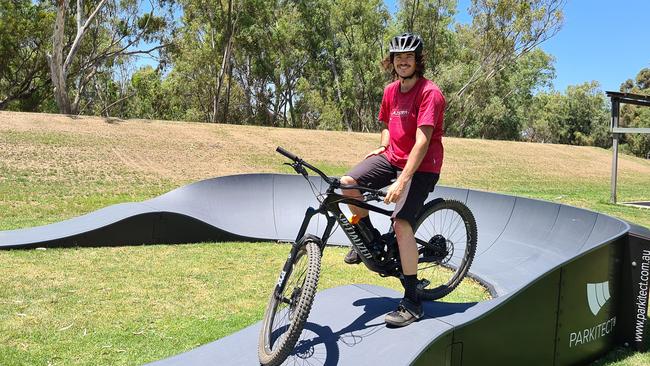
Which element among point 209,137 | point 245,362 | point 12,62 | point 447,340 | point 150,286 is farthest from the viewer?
point 12,62

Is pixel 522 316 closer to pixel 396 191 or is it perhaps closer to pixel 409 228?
pixel 409 228

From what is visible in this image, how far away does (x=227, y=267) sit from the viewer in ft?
22.1

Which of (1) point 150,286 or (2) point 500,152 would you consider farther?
(2) point 500,152

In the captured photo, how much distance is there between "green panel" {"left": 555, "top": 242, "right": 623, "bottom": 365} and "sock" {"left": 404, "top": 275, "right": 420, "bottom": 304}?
0.97 metres

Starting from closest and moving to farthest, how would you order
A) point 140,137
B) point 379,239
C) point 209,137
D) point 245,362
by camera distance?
point 245,362 < point 379,239 < point 140,137 < point 209,137

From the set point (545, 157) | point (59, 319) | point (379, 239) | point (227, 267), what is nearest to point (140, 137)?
point (227, 267)

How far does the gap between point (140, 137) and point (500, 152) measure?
1753 centimetres

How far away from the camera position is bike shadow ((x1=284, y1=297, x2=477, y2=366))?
3201mm

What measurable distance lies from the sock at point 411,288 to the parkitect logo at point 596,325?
3.93 ft

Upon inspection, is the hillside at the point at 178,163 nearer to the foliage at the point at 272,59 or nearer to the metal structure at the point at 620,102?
the metal structure at the point at 620,102

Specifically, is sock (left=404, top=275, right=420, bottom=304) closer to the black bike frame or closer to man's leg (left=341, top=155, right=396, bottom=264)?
the black bike frame

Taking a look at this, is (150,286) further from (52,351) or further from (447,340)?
(447,340)

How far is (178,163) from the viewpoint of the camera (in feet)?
56.2

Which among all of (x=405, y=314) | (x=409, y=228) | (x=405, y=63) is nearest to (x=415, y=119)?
(x=405, y=63)
